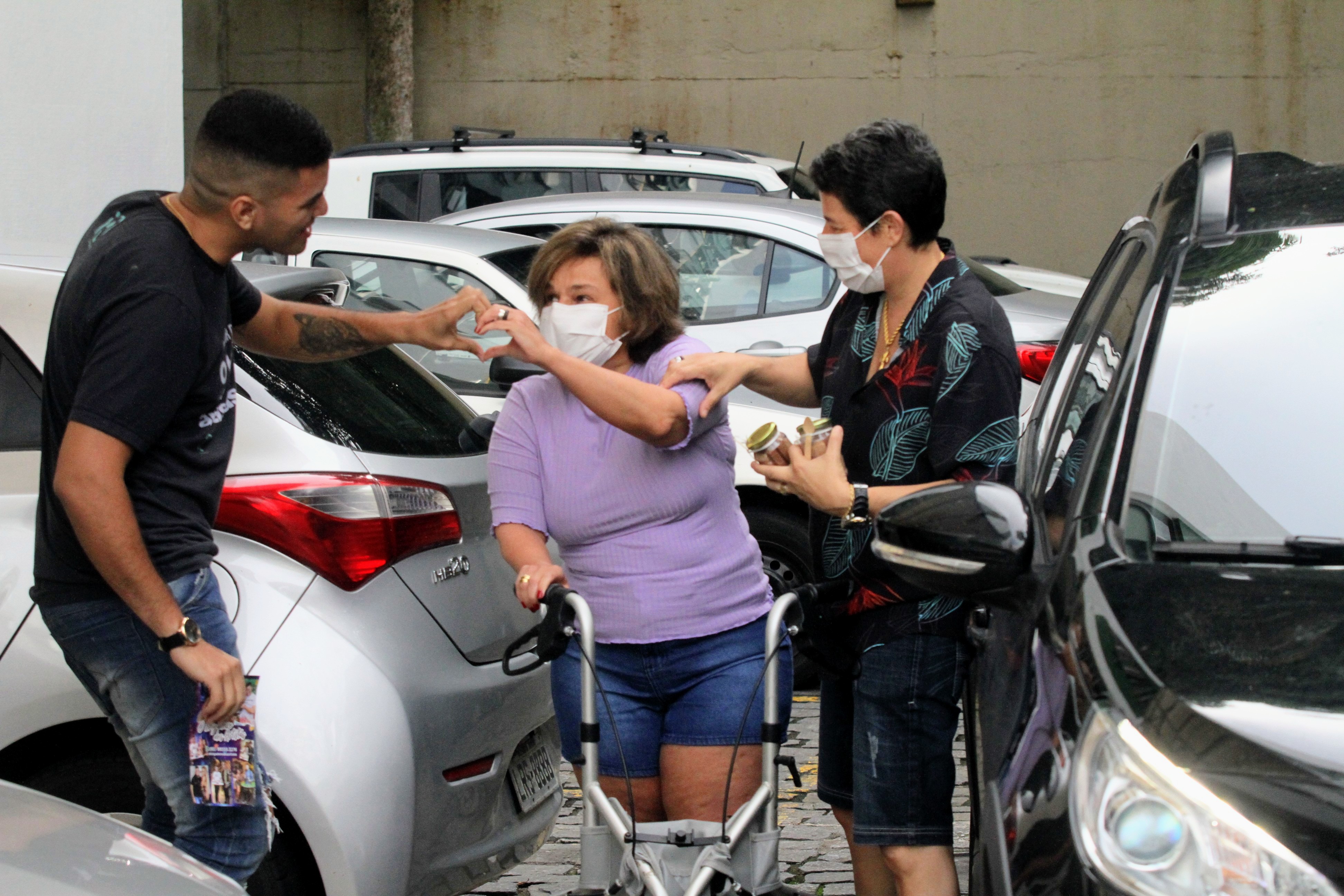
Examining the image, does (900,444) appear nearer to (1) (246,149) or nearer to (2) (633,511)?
(2) (633,511)

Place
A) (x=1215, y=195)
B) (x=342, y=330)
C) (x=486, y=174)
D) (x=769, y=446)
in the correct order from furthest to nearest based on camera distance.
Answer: (x=486, y=174), (x=342, y=330), (x=769, y=446), (x=1215, y=195)

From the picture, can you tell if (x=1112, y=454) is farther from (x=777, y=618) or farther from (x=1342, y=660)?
(x=777, y=618)

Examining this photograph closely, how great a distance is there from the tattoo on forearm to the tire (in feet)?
9.43

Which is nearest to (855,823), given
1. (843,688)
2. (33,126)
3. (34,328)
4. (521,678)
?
(843,688)

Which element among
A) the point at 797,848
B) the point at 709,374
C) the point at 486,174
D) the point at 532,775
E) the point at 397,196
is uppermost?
the point at 486,174

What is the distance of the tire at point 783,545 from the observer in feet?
19.7

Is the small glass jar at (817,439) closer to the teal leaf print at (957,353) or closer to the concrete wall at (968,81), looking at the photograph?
the teal leaf print at (957,353)

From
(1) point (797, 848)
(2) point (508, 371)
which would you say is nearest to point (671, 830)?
(1) point (797, 848)

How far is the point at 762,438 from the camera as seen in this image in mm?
2701

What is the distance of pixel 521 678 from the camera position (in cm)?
342

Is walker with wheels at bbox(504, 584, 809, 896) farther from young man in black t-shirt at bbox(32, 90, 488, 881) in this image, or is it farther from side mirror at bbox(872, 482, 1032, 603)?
young man in black t-shirt at bbox(32, 90, 488, 881)

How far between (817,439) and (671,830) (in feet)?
2.48

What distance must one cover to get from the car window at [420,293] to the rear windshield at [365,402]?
231 centimetres

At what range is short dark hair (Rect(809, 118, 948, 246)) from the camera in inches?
112
